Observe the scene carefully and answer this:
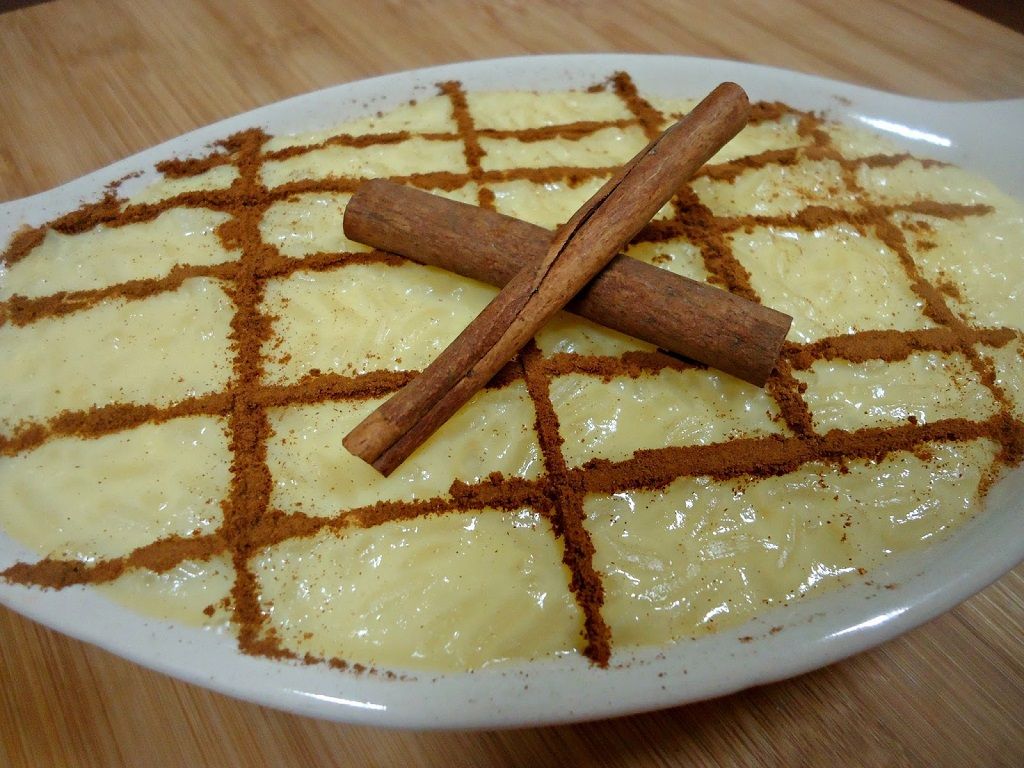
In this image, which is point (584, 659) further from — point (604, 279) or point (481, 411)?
point (604, 279)

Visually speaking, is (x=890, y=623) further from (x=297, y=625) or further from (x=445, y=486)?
(x=297, y=625)

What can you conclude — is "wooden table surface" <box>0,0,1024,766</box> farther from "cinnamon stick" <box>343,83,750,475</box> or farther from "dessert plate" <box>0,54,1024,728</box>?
"cinnamon stick" <box>343,83,750,475</box>

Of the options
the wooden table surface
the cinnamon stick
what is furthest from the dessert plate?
the cinnamon stick

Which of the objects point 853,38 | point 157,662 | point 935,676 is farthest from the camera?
point 853,38

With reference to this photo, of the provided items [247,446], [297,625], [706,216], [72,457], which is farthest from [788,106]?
[72,457]

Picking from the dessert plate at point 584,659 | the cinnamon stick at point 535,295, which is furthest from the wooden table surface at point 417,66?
the cinnamon stick at point 535,295
